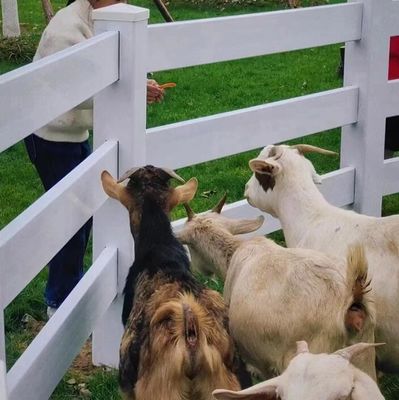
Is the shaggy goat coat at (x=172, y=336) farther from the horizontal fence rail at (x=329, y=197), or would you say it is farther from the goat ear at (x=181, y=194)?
the horizontal fence rail at (x=329, y=197)

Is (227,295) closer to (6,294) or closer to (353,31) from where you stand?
(6,294)

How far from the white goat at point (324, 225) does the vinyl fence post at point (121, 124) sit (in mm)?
650

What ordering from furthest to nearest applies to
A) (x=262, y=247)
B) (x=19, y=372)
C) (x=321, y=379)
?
(x=262, y=247) < (x=19, y=372) < (x=321, y=379)

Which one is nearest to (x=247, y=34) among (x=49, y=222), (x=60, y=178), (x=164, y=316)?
(x=60, y=178)

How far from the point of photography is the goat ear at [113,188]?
14.9 feet

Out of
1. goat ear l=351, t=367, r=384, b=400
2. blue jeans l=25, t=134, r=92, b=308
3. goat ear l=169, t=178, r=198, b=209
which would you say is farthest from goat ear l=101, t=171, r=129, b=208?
goat ear l=351, t=367, r=384, b=400

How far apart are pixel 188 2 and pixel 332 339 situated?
15128 mm

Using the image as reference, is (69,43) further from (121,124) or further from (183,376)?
(183,376)

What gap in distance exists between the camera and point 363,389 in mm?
3229

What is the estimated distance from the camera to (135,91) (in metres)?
4.98

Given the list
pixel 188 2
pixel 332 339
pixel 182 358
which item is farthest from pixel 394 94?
pixel 188 2

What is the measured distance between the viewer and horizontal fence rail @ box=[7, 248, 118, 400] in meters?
3.86

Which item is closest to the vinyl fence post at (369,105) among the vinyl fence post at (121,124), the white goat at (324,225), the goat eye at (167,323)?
the white goat at (324,225)

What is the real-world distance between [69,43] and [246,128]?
1267 mm
